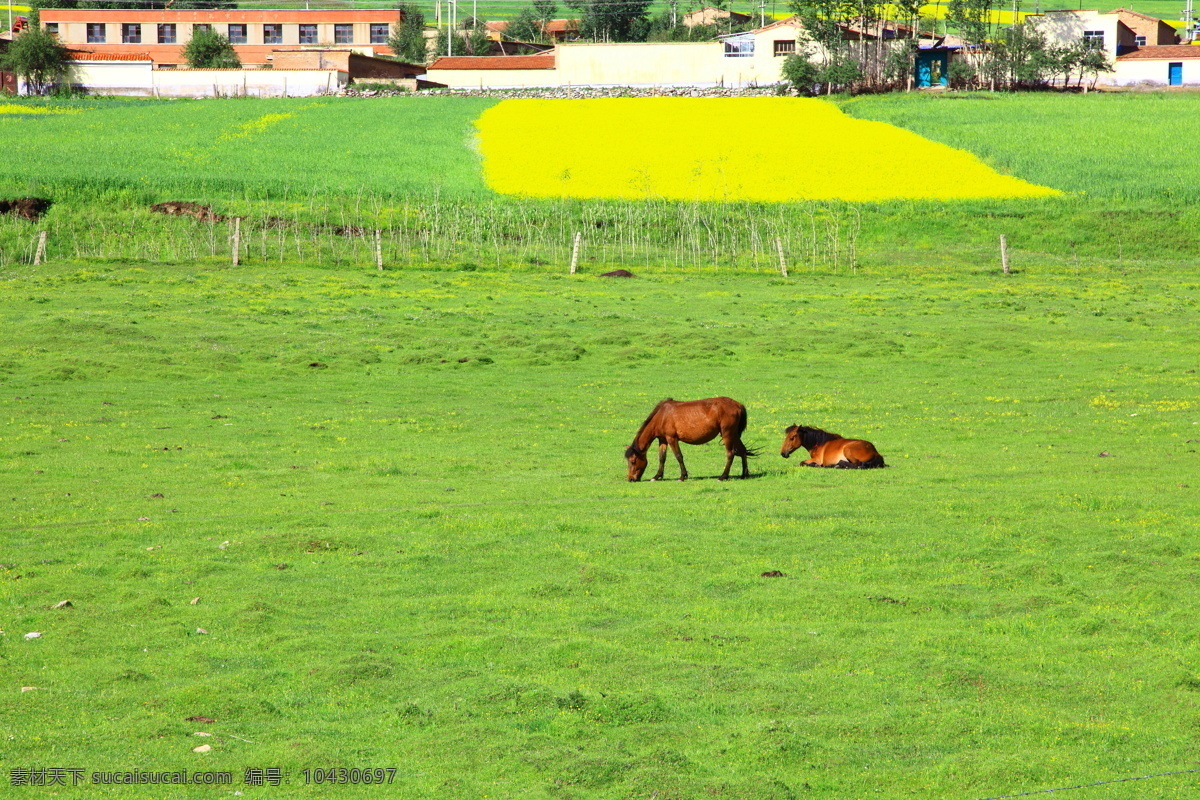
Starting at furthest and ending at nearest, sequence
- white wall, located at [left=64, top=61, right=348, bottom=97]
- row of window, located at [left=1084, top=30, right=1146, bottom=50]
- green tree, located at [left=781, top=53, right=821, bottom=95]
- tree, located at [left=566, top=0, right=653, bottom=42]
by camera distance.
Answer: tree, located at [left=566, top=0, right=653, bottom=42]
white wall, located at [left=64, top=61, right=348, bottom=97]
row of window, located at [left=1084, top=30, right=1146, bottom=50]
green tree, located at [left=781, top=53, right=821, bottom=95]

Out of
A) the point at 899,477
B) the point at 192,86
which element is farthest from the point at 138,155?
the point at 899,477

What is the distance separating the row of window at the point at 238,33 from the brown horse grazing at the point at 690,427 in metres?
131

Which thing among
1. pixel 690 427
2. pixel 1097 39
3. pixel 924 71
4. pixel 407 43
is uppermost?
pixel 407 43

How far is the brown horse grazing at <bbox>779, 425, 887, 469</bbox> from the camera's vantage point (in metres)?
18.2

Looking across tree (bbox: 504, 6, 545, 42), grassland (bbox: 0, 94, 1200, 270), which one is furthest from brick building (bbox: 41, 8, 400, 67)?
grassland (bbox: 0, 94, 1200, 270)

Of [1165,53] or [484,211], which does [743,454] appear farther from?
[1165,53]

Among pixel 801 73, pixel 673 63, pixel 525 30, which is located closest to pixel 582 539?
pixel 801 73

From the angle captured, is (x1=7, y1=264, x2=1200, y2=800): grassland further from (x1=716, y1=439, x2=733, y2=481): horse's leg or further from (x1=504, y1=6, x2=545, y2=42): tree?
(x1=504, y1=6, x2=545, y2=42): tree

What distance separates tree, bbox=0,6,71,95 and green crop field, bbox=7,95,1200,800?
7352cm

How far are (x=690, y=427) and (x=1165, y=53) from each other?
106391mm

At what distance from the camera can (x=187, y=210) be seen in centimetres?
5244

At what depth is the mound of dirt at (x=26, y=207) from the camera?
165 ft

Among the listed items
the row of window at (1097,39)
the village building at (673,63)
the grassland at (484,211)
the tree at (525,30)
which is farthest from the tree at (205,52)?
the row of window at (1097,39)

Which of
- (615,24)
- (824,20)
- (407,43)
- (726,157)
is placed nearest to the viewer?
(726,157)
